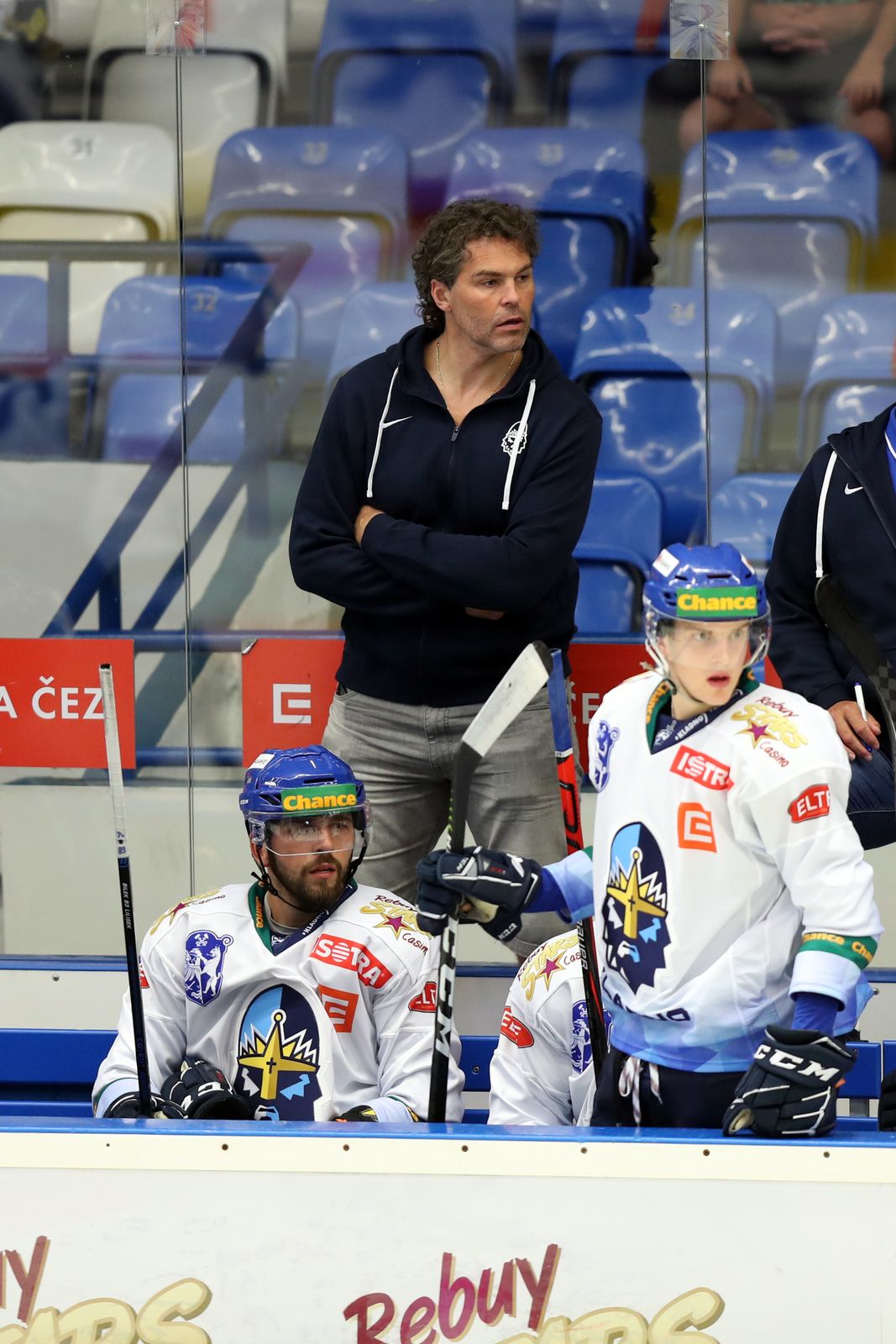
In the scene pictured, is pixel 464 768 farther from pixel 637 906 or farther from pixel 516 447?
pixel 516 447

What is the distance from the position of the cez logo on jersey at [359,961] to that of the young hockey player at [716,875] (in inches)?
18.1

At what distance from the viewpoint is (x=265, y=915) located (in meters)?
2.65

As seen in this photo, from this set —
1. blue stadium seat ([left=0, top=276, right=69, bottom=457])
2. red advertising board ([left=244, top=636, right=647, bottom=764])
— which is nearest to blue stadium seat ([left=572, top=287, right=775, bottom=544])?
red advertising board ([left=244, top=636, right=647, bottom=764])

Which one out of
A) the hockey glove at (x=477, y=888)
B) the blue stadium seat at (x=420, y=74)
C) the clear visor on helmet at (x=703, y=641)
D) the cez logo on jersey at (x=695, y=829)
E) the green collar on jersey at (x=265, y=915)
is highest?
the blue stadium seat at (x=420, y=74)

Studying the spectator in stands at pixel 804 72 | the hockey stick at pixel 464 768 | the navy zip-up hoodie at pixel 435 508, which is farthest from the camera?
the spectator in stands at pixel 804 72

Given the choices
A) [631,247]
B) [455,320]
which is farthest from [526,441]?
[631,247]

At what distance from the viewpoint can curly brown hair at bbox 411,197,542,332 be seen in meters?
2.85

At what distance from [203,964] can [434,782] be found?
542 millimetres

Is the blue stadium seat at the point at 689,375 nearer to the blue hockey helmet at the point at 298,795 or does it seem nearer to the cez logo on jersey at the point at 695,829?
the blue hockey helmet at the point at 298,795

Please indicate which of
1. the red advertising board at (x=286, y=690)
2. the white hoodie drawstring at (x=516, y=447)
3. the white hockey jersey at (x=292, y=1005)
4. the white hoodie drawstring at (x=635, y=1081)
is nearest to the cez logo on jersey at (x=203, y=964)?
the white hockey jersey at (x=292, y=1005)

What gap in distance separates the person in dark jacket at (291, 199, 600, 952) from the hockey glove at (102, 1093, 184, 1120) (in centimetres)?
64

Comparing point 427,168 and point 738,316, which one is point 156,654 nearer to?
point 427,168

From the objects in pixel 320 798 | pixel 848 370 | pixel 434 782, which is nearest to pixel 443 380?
pixel 434 782

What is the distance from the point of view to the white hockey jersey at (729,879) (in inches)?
78.4
